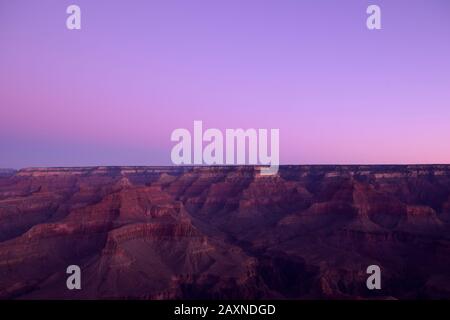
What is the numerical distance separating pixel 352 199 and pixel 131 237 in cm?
6318

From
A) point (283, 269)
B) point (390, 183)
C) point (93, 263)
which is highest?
point (390, 183)

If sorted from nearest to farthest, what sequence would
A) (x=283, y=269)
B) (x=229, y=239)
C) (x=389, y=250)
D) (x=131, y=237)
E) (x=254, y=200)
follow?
(x=131, y=237) < (x=283, y=269) < (x=389, y=250) < (x=229, y=239) < (x=254, y=200)

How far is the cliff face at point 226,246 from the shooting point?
59250 millimetres

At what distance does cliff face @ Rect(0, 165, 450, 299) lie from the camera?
59250mm

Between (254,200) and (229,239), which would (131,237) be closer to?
(229,239)

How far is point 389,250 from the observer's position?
267 feet

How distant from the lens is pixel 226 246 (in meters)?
79.7

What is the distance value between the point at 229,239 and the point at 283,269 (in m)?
24.0
